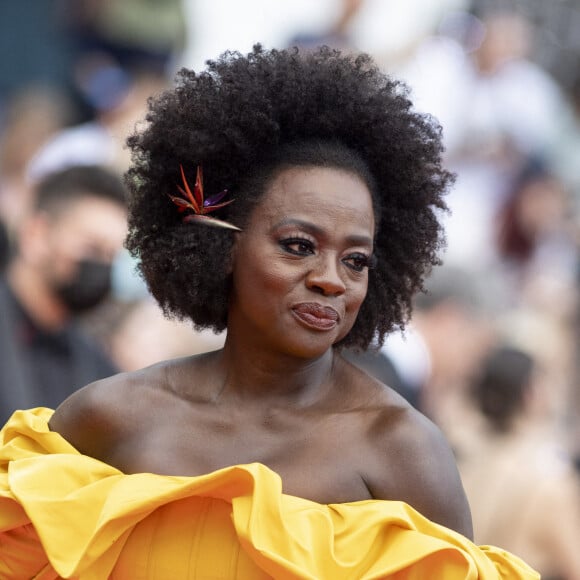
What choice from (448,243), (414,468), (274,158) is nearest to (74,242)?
(448,243)

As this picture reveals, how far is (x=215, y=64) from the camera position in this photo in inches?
156

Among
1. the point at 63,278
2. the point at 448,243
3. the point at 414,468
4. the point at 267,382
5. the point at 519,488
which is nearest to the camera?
the point at 414,468

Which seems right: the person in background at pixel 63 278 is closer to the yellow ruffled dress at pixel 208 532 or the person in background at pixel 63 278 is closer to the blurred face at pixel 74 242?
the blurred face at pixel 74 242

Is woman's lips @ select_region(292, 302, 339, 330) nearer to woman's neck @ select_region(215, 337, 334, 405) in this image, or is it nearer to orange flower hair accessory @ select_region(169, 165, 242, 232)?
woman's neck @ select_region(215, 337, 334, 405)

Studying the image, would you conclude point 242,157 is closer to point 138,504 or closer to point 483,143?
point 138,504

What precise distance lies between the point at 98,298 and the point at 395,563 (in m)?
3.34

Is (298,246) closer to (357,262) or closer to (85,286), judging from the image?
(357,262)

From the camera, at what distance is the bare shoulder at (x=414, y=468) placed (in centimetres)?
358

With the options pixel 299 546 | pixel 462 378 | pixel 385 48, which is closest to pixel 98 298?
pixel 462 378

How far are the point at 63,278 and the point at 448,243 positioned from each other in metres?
1.74

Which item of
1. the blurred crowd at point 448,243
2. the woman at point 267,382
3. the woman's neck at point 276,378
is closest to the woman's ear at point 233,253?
the woman at point 267,382

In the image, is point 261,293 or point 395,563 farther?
point 261,293

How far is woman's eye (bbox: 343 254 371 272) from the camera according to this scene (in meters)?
3.68

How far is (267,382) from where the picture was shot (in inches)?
150
